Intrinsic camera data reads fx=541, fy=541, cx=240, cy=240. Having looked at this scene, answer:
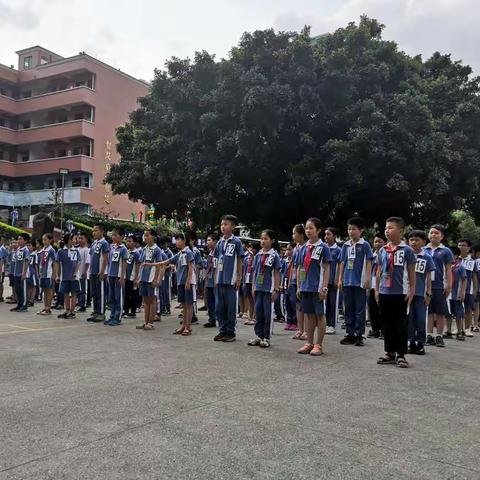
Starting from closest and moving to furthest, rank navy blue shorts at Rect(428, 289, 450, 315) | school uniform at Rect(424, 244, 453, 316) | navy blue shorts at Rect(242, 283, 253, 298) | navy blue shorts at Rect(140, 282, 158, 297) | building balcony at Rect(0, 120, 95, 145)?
school uniform at Rect(424, 244, 453, 316) → navy blue shorts at Rect(428, 289, 450, 315) → navy blue shorts at Rect(140, 282, 158, 297) → navy blue shorts at Rect(242, 283, 253, 298) → building balcony at Rect(0, 120, 95, 145)

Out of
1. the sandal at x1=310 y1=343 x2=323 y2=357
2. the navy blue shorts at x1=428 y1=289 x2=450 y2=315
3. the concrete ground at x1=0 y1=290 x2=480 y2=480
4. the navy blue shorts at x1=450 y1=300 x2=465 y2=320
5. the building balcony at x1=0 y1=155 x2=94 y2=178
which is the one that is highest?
the building balcony at x1=0 y1=155 x2=94 y2=178

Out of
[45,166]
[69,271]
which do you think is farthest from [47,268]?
[45,166]

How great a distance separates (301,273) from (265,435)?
4.00 meters

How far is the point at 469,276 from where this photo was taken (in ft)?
36.2

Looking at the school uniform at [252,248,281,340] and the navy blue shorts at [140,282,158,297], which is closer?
the school uniform at [252,248,281,340]

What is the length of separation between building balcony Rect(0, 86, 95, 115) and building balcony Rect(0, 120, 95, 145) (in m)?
1.50

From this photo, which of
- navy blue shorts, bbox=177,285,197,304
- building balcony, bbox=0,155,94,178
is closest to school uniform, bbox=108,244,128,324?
navy blue shorts, bbox=177,285,197,304

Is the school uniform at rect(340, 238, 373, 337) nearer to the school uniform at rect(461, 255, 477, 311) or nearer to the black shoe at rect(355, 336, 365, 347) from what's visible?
the black shoe at rect(355, 336, 365, 347)

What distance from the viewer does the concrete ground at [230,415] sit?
3.36m

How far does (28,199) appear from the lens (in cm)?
4403

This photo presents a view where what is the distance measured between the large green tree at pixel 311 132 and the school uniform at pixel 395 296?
37.7ft

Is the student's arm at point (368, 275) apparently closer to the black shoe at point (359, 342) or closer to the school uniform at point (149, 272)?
the black shoe at point (359, 342)

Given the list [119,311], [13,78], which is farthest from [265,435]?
[13,78]

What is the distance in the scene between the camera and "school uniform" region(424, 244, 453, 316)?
29.8 feet
